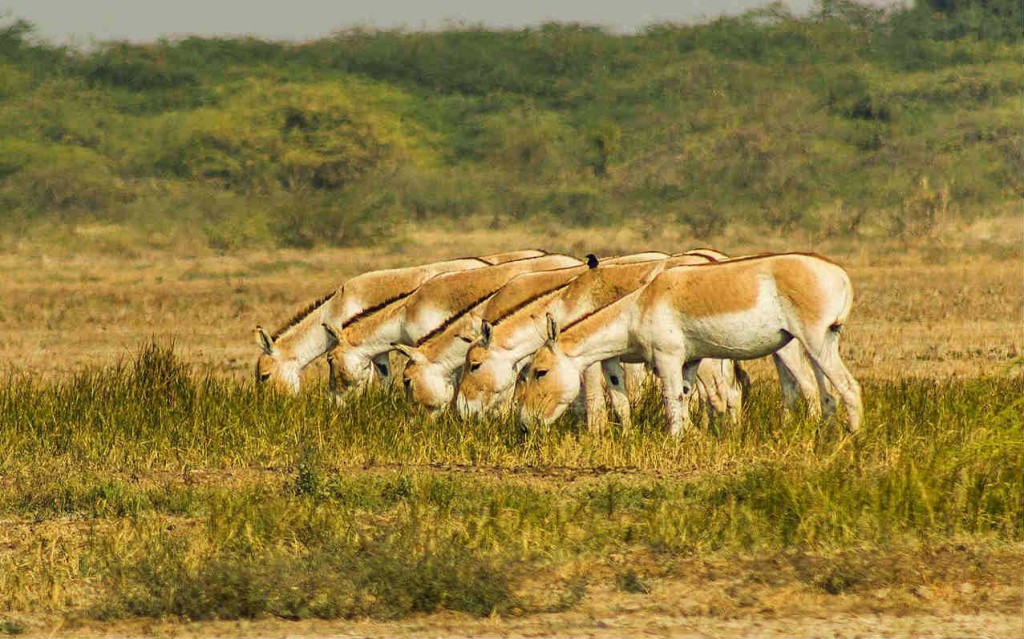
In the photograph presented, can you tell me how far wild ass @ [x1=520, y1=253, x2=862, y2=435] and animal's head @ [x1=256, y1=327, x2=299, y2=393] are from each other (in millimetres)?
3375

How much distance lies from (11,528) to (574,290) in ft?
14.5

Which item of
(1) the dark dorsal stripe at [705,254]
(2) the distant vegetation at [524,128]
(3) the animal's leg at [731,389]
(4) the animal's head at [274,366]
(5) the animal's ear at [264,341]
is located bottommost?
(2) the distant vegetation at [524,128]

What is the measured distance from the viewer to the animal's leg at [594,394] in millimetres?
11094

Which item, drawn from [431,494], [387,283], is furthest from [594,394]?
[387,283]

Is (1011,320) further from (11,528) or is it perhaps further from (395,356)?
(11,528)

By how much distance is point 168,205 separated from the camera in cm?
4131

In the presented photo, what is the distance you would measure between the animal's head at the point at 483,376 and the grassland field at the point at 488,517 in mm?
366

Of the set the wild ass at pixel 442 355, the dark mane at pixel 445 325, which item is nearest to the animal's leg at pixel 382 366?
the dark mane at pixel 445 325

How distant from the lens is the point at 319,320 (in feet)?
45.7

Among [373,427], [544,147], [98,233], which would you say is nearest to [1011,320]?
[373,427]

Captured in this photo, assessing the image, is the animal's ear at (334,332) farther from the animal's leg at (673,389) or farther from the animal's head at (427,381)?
the animal's leg at (673,389)

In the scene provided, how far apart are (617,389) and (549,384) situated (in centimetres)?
66

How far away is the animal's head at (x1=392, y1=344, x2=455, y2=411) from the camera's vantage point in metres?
11.9

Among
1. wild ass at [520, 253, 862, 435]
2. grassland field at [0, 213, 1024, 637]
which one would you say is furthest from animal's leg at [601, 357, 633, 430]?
wild ass at [520, 253, 862, 435]
